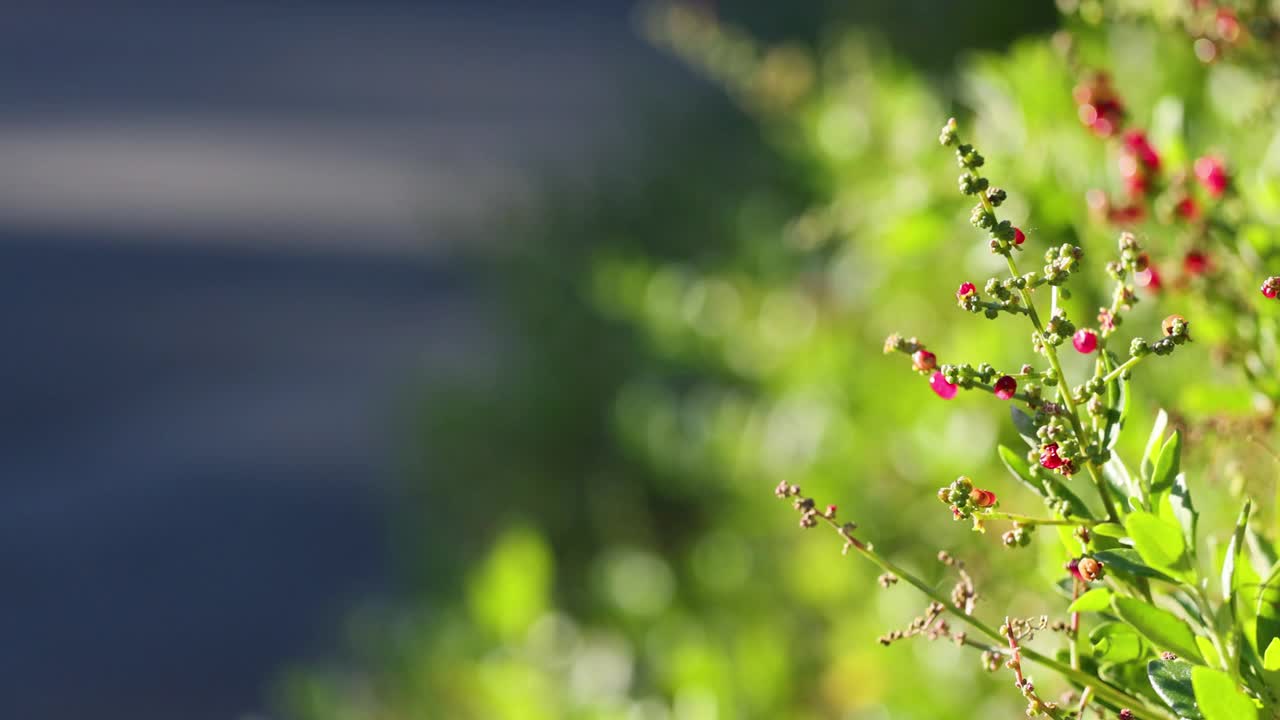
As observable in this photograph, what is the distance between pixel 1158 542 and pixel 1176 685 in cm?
8

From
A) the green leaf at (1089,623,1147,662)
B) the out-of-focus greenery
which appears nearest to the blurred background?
the out-of-focus greenery

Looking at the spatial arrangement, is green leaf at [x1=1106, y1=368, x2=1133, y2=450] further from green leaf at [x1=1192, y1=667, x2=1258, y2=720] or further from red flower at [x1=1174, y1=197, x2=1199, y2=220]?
red flower at [x1=1174, y1=197, x2=1199, y2=220]

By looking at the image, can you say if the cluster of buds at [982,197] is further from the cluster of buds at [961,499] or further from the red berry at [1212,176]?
the red berry at [1212,176]

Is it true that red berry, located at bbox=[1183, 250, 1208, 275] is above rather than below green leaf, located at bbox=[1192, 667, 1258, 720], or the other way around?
above

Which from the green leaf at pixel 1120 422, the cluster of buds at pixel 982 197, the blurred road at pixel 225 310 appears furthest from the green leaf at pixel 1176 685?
the blurred road at pixel 225 310

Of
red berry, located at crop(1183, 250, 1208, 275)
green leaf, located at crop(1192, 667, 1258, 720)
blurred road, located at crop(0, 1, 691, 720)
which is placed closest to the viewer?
green leaf, located at crop(1192, 667, 1258, 720)

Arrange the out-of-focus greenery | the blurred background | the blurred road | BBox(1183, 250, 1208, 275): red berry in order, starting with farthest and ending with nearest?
the blurred road → the blurred background → the out-of-focus greenery → BBox(1183, 250, 1208, 275): red berry

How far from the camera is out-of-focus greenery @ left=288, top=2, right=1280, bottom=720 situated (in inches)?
52.4

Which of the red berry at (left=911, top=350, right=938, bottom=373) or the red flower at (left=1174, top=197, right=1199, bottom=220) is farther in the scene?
the red flower at (left=1174, top=197, right=1199, bottom=220)

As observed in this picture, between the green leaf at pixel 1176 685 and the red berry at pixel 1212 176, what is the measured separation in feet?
1.53

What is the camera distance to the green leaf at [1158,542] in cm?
63

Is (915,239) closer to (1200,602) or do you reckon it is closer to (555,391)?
(1200,602)

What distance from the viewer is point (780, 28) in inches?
200

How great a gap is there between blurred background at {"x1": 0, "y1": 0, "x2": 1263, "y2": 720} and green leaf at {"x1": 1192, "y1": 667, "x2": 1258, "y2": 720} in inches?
12.3
